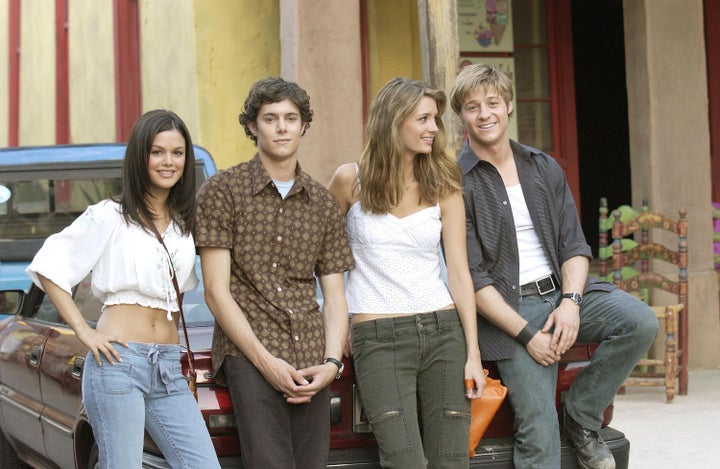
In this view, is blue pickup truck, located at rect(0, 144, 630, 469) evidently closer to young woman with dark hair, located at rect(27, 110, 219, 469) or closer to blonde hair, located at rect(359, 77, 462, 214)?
young woman with dark hair, located at rect(27, 110, 219, 469)

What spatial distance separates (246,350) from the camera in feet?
12.5

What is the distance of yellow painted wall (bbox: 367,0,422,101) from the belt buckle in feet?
21.4

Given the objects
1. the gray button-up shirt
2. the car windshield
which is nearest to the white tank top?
the gray button-up shirt

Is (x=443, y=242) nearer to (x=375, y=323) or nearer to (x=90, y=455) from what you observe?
(x=375, y=323)

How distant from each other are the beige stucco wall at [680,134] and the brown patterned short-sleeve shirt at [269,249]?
5.75 meters

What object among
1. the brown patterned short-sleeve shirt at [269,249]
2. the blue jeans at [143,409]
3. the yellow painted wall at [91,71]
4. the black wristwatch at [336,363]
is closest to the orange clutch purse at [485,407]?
the black wristwatch at [336,363]

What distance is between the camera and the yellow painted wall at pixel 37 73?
57.5 ft

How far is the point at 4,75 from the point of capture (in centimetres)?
2086

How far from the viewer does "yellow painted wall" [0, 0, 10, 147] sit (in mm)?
20656

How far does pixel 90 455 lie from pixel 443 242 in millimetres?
1570

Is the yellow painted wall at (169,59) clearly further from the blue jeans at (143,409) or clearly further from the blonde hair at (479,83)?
the blue jeans at (143,409)

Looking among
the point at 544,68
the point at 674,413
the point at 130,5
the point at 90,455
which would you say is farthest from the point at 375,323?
the point at 130,5

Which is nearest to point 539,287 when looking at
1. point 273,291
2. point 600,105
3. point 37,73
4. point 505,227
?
point 505,227

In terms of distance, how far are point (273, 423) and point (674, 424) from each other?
172 inches
